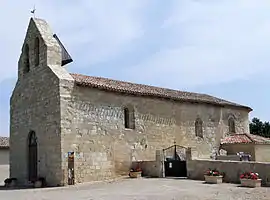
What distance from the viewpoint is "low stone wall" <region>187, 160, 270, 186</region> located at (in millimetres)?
17172

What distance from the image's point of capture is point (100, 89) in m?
22.9

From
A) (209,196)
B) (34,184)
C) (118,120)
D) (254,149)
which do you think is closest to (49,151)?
(34,184)

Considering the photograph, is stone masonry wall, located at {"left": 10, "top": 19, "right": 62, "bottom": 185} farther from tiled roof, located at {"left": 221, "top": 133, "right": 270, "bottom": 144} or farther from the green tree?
the green tree

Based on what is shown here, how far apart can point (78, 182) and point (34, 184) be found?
2.68 metres

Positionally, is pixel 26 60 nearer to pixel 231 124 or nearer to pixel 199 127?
pixel 199 127

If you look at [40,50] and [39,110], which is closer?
[39,110]

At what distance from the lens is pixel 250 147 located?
91.1ft

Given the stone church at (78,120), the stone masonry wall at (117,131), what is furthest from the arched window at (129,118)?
the stone masonry wall at (117,131)

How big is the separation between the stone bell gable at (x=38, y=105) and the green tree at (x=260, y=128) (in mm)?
32736

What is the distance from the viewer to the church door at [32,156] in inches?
903

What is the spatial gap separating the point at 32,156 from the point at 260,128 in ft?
113

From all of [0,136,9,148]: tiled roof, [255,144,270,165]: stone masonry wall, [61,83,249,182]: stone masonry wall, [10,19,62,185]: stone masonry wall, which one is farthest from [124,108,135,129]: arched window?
[0,136,9,148]: tiled roof

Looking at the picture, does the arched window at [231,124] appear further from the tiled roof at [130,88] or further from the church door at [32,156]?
the church door at [32,156]

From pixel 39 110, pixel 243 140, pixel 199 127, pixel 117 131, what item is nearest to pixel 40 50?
pixel 39 110
